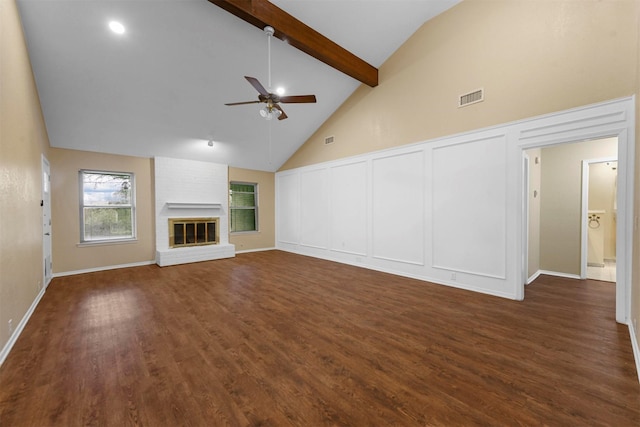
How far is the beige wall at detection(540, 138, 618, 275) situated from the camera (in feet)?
15.3

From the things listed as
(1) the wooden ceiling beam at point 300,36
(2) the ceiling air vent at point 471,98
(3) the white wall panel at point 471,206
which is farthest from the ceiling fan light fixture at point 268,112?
(2) the ceiling air vent at point 471,98

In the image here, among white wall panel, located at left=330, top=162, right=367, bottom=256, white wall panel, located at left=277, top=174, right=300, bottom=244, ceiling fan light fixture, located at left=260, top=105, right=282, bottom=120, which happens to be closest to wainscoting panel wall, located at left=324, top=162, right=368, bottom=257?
white wall panel, located at left=330, top=162, right=367, bottom=256

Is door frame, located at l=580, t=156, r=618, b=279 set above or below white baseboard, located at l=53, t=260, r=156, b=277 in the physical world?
above

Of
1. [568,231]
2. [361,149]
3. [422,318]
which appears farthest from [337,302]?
[568,231]

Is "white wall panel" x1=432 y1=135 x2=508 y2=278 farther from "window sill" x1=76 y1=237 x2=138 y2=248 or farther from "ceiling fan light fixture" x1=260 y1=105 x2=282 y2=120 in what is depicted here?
"window sill" x1=76 y1=237 x2=138 y2=248

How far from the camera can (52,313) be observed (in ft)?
10.6

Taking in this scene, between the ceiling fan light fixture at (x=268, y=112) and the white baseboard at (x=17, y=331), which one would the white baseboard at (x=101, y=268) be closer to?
the white baseboard at (x=17, y=331)

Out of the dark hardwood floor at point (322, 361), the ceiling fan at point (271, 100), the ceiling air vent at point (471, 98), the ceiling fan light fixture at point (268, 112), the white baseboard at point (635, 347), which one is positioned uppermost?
the ceiling air vent at point (471, 98)

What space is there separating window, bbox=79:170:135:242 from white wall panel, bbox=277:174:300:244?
3931mm

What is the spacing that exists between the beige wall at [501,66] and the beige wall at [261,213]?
13.0ft

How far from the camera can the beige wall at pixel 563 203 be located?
15.3 ft

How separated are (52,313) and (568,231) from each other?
8.33 meters

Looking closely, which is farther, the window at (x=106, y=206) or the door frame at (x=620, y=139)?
the window at (x=106, y=206)

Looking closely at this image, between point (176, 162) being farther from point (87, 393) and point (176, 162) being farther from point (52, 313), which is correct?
point (87, 393)
